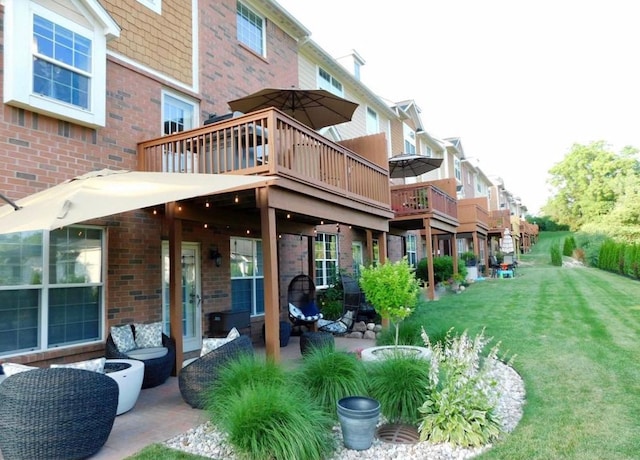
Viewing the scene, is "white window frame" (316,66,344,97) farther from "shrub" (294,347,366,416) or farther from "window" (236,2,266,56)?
"shrub" (294,347,366,416)

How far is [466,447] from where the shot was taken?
13.5 feet

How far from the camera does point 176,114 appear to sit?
8844mm

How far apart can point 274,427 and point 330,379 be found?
131 cm

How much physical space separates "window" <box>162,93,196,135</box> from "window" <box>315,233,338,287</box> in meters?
6.15

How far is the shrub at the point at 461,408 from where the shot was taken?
4164mm

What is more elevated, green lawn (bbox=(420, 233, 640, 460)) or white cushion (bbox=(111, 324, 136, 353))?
white cushion (bbox=(111, 324, 136, 353))

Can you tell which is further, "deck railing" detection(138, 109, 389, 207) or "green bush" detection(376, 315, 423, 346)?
"green bush" detection(376, 315, 423, 346)

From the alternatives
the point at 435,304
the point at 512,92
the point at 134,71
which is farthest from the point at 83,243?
the point at 512,92

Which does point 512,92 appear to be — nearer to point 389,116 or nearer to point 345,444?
point 389,116

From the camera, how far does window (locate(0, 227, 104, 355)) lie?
5.86 meters

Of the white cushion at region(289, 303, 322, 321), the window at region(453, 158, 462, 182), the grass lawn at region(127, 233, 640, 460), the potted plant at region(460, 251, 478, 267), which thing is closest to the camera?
→ the grass lawn at region(127, 233, 640, 460)

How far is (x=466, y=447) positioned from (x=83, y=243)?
6.01 meters

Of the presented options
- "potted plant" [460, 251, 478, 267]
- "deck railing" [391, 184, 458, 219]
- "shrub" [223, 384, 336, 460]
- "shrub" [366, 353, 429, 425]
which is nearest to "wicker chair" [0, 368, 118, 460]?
"shrub" [223, 384, 336, 460]

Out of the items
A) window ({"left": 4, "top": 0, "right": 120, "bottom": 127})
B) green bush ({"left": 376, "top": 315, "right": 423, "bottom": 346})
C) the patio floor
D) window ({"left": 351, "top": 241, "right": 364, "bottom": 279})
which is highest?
window ({"left": 4, "top": 0, "right": 120, "bottom": 127})
